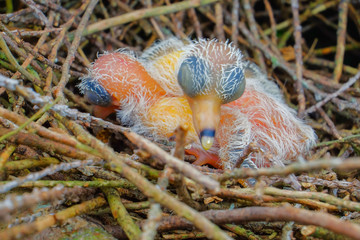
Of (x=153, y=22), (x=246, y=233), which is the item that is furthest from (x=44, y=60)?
(x=246, y=233)

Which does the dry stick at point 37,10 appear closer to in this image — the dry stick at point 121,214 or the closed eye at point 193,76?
the closed eye at point 193,76

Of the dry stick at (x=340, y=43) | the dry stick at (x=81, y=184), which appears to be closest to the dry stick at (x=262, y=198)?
the dry stick at (x=81, y=184)

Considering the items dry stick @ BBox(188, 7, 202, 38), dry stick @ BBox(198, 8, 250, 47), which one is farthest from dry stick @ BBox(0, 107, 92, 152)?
dry stick @ BBox(198, 8, 250, 47)

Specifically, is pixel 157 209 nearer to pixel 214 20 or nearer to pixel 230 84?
pixel 230 84

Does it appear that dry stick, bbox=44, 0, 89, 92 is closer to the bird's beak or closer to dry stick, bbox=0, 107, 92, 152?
dry stick, bbox=0, 107, 92, 152

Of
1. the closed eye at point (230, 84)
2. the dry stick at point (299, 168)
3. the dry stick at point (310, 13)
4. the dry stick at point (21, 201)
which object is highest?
the dry stick at point (310, 13)

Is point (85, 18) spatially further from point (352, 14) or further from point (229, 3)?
point (352, 14)

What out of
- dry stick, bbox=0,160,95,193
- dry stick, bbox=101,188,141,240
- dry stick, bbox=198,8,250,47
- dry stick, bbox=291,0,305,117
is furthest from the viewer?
dry stick, bbox=198,8,250,47
